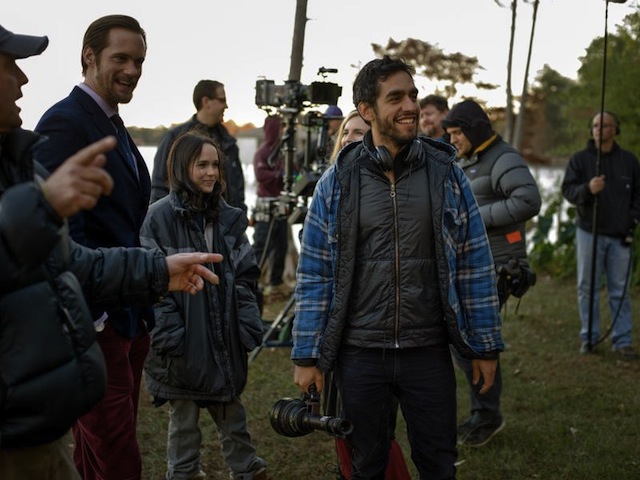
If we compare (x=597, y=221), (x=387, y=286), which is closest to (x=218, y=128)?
(x=597, y=221)

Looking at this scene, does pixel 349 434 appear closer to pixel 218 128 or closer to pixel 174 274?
pixel 174 274

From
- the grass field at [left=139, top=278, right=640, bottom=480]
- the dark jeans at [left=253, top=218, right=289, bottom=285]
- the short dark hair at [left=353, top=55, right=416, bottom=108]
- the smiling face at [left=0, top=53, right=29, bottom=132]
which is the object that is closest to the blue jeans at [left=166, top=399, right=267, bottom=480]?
the grass field at [left=139, top=278, right=640, bottom=480]

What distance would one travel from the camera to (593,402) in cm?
607

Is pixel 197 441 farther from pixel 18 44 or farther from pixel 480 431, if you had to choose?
pixel 18 44

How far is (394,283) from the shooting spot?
3.18m

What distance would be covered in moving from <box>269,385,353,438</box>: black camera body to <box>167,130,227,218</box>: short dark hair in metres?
1.25

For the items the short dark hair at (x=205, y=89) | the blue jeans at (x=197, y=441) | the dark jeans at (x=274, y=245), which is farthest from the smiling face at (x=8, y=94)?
the dark jeans at (x=274, y=245)

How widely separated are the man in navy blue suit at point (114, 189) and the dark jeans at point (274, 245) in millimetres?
6080

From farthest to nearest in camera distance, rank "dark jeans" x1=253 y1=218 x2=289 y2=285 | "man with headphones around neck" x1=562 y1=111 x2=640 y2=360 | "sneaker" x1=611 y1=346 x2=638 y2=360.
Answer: "dark jeans" x1=253 y1=218 x2=289 y2=285
"man with headphones around neck" x1=562 y1=111 x2=640 y2=360
"sneaker" x1=611 y1=346 x2=638 y2=360

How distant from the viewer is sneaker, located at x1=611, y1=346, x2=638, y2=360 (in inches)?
290

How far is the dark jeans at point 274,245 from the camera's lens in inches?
381

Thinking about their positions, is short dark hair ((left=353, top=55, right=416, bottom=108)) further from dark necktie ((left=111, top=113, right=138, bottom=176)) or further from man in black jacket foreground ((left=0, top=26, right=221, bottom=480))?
man in black jacket foreground ((left=0, top=26, right=221, bottom=480))

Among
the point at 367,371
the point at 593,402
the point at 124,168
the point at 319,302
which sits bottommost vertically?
the point at 593,402

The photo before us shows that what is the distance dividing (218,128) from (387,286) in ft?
13.0
